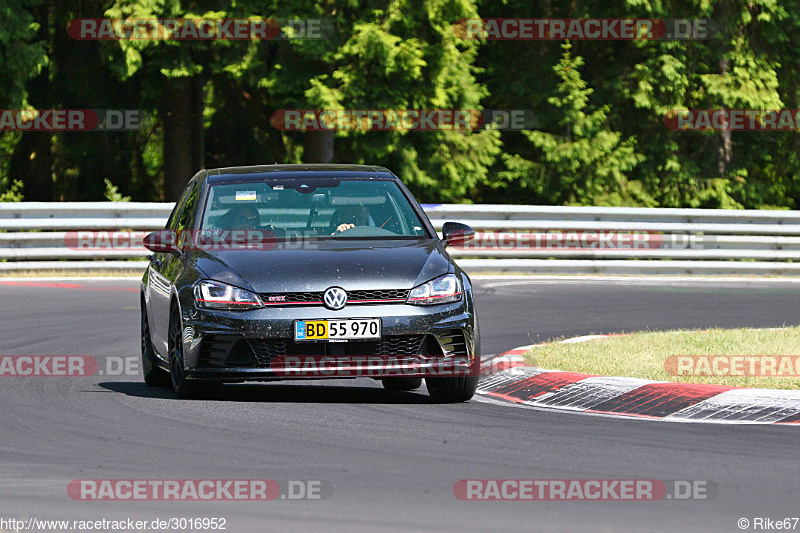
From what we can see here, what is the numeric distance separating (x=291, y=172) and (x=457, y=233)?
4.49 ft

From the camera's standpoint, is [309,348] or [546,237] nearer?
[309,348]

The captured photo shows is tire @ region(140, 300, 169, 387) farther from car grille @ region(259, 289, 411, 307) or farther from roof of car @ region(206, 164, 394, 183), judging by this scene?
car grille @ region(259, 289, 411, 307)

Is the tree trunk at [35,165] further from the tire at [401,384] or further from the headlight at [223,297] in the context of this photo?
the headlight at [223,297]

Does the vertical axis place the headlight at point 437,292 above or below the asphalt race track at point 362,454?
above

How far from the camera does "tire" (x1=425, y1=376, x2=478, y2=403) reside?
33.6ft

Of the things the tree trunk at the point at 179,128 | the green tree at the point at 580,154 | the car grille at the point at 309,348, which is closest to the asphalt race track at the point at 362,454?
the car grille at the point at 309,348

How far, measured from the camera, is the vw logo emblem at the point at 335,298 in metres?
9.68

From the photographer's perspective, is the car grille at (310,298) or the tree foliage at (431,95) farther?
the tree foliage at (431,95)

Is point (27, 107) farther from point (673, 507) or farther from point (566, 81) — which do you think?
point (673, 507)

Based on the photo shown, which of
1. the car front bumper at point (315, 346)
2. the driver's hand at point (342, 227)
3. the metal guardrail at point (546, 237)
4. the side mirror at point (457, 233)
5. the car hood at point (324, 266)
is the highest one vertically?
the driver's hand at point (342, 227)

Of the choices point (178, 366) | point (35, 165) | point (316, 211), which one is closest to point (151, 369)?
point (178, 366)

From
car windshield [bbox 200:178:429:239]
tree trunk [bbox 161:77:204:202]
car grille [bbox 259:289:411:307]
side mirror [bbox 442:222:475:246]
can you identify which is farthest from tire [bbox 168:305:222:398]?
tree trunk [bbox 161:77:204:202]

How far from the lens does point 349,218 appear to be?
10953 mm

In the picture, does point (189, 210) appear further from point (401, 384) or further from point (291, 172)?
point (401, 384)
